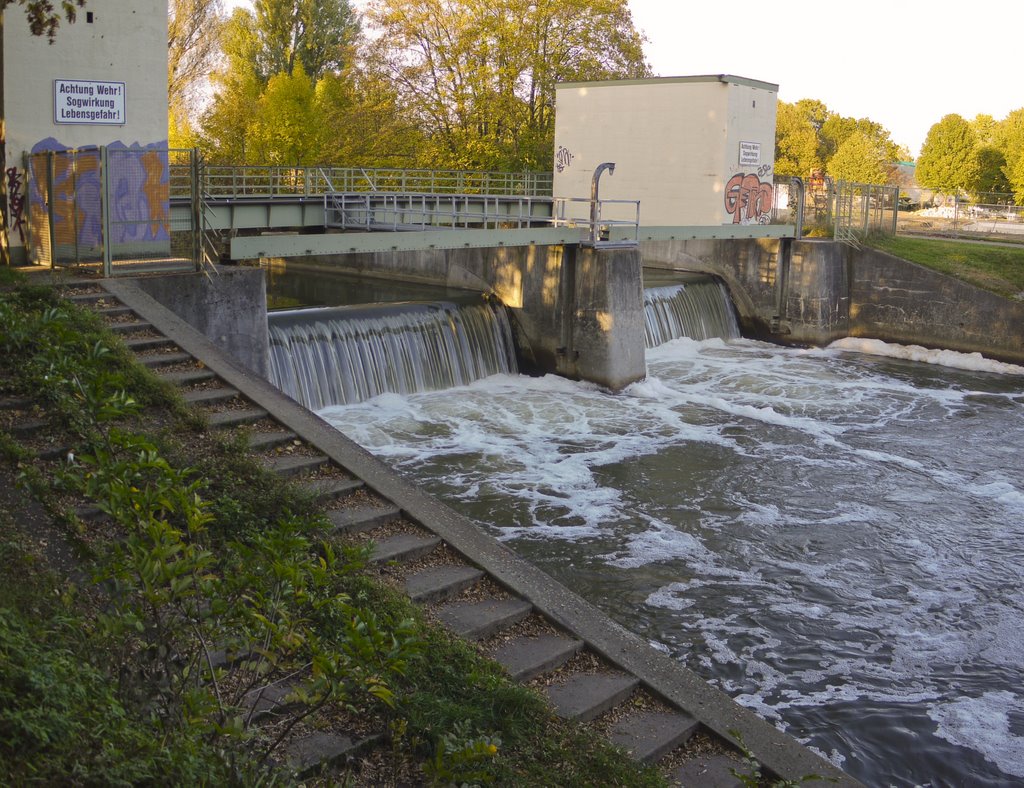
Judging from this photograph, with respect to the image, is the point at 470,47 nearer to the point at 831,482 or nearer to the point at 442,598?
the point at 831,482

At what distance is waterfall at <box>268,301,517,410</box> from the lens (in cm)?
1962

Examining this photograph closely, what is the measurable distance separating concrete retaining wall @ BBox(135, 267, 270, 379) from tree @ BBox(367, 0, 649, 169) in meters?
25.8

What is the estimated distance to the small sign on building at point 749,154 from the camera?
99.1 feet

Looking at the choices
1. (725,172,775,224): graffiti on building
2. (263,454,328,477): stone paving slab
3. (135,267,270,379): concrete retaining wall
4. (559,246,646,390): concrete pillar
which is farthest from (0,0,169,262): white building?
(725,172,775,224): graffiti on building

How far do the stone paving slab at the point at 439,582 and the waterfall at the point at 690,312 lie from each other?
1869cm

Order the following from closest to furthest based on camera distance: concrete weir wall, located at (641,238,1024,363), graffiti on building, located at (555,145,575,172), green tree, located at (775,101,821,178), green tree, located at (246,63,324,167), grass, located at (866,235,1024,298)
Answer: grass, located at (866,235,1024,298) → concrete weir wall, located at (641,238,1024,363) → graffiti on building, located at (555,145,575,172) → green tree, located at (246,63,324,167) → green tree, located at (775,101,821,178)

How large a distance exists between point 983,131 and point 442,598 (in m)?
75.2

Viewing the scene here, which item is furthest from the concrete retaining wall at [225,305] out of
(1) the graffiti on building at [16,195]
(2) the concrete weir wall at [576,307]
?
(2) the concrete weir wall at [576,307]

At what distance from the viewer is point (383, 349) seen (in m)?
21.2

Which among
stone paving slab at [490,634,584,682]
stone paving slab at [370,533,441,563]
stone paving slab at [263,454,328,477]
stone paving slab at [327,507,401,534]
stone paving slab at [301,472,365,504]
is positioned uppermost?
stone paving slab at [263,454,328,477]

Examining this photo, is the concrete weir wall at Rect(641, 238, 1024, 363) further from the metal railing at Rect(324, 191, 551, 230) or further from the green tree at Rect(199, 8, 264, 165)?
the green tree at Rect(199, 8, 264, 165)

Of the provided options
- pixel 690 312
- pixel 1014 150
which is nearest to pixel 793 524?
pixel 690 312

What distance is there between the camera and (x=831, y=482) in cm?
1702

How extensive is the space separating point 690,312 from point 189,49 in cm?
3006
